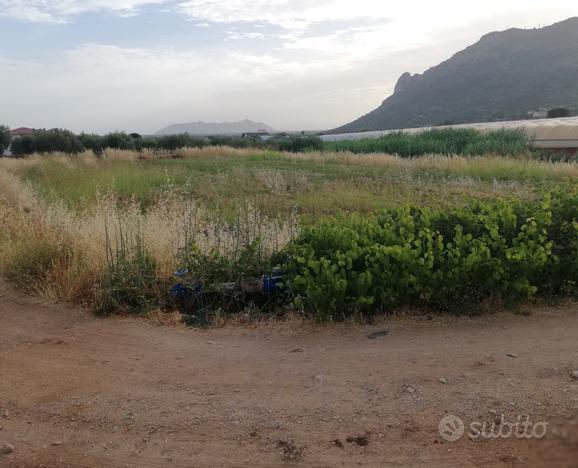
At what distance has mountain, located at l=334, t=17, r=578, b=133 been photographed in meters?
77.6

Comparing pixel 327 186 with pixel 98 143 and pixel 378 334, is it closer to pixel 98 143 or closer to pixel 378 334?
pixel 378 334

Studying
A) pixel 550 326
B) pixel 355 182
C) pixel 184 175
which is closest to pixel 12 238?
pixel 550 326

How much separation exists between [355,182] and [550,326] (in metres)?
10.8

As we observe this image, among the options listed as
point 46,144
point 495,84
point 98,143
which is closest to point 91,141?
point 98,143

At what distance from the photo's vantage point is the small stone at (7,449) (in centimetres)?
284

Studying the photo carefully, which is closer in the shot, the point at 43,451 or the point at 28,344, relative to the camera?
the point at 43,451

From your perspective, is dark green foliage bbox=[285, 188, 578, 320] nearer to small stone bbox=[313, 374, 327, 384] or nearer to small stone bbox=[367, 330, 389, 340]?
small stone bbox=[367, 330, 389, 340]

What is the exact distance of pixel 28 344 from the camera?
443cm

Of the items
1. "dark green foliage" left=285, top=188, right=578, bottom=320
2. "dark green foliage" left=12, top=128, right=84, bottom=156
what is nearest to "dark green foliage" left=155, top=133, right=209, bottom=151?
"dark green foliage" left=12, top=128, right=84, bottom=156

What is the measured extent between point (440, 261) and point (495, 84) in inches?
3770

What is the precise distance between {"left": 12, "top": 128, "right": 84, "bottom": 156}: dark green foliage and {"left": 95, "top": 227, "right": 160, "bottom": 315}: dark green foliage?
3870cm

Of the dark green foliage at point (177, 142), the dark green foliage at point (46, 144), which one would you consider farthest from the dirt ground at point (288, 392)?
the dark green foliage at point (177, 142)

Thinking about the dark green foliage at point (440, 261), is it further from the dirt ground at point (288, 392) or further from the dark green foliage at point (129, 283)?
the dark green foliage at point (129, 283)

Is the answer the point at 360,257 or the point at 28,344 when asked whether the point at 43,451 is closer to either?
the point at 28,344
